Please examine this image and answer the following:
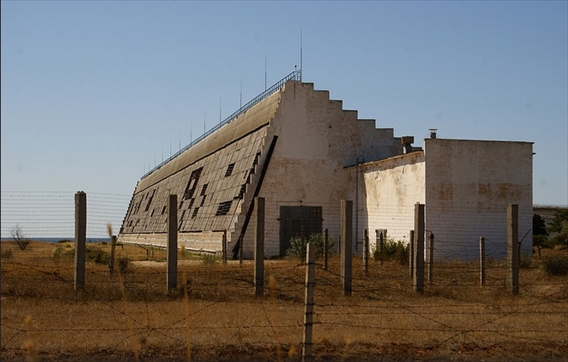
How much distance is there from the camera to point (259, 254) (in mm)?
17750

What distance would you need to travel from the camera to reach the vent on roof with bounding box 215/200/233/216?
4134cm

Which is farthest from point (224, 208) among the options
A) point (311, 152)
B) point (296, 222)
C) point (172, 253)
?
point (172, 253)

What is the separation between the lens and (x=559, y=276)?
894 inches

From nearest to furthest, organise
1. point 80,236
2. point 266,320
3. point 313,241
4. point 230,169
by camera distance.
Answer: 1. point 266,320
2. point 80,236
3. point 313,241
4. point 230,169

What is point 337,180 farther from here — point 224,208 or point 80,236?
point 80,236

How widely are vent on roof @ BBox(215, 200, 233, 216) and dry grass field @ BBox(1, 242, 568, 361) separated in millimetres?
20197

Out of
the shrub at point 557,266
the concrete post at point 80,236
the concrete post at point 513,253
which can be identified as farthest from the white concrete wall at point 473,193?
the concrete post at point 80,236

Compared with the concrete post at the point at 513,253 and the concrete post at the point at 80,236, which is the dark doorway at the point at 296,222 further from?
the concrete post at the point at 80,236

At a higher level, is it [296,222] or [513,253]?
[296,222]

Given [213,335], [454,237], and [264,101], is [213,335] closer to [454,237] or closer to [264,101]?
[454,237]

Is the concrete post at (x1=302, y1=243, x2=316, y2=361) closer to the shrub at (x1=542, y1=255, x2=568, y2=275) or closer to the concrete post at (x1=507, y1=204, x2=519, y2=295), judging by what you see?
the concrete post at (x1=507, y1=204, x2=519, y2=295)

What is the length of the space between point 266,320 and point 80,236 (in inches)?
201

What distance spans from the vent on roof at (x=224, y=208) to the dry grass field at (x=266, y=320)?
20197 millimetres

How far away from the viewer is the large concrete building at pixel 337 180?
1340 inches
